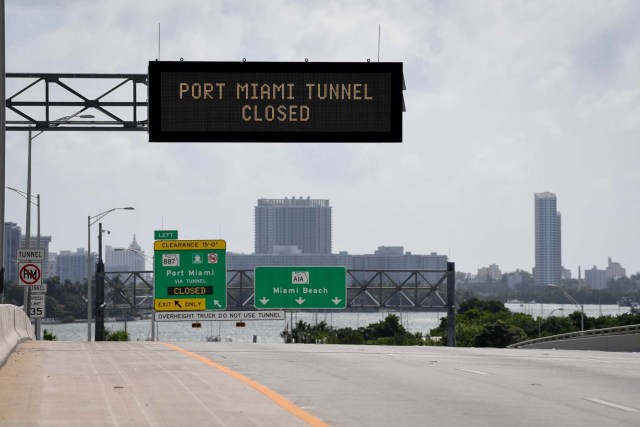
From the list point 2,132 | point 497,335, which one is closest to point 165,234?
point 2,132

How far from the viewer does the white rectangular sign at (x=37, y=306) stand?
5119 centimetres

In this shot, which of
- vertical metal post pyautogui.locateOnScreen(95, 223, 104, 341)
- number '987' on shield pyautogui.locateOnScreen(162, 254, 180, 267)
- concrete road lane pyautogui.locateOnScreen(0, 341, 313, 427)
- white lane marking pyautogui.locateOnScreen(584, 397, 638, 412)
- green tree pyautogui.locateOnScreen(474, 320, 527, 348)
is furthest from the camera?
green tree pyautogui.locateOnScreen(474, 320, 527, 348)

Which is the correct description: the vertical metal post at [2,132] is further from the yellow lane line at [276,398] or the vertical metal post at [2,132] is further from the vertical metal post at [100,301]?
the vertical metal post at [100,301]

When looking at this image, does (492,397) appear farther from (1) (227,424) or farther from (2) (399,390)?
(1) (227,424)

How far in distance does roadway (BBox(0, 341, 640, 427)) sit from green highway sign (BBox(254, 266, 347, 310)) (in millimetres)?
36006

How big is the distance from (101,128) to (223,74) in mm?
6521

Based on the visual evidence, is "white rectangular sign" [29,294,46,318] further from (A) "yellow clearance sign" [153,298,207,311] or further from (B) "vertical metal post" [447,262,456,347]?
(B) "vertical metal post" [447,262,456,347]

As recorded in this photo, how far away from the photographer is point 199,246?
62.9 meters

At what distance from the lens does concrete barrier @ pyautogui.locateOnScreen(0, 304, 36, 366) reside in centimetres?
2381

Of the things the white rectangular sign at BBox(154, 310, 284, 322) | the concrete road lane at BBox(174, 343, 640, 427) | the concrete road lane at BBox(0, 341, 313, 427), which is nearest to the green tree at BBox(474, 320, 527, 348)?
the white rectangular sign at BBox(154, 310, 284, 322)

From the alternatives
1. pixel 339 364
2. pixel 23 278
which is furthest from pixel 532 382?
pixel 23 278

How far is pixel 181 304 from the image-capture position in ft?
208

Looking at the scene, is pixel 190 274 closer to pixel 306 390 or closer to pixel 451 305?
pixel 451 305

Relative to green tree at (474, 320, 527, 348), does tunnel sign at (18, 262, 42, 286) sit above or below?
above
